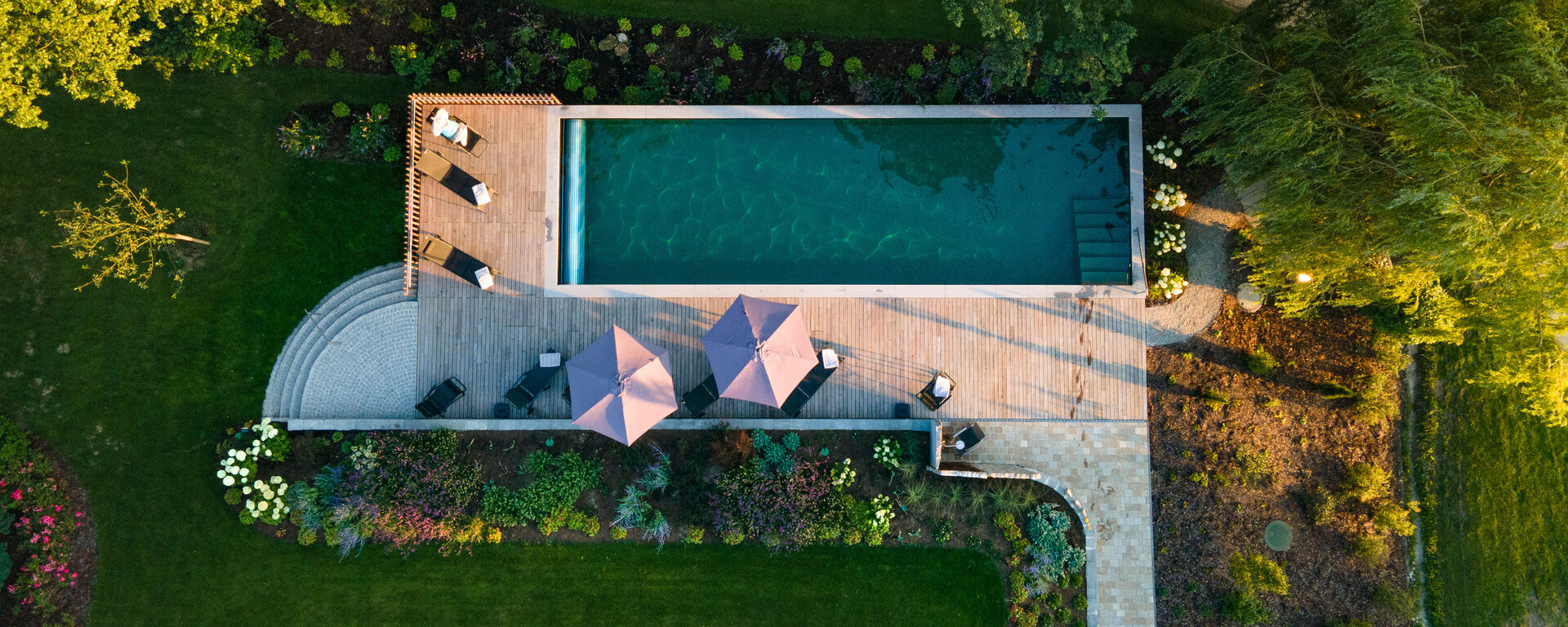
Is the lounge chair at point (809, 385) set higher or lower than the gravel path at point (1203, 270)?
lower

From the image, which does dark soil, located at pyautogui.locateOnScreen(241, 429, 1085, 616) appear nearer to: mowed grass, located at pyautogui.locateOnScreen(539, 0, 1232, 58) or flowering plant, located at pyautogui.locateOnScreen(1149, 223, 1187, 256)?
flowering plant, located at pyautogui.locateOnScreen(1149, 223, 1187, 256)

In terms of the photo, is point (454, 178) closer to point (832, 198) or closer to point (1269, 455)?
point (832, 198)

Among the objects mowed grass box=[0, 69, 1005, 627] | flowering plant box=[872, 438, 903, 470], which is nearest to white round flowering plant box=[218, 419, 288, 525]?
mowed grass box=[0, 69, 1005, 627]

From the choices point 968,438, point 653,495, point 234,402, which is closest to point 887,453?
point 968,438

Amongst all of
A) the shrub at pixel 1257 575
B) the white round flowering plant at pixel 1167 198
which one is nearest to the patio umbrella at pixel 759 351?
the white round flowering plant at pixel 1167 198

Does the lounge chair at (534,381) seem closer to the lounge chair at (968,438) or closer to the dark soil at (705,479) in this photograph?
the dark soil at (705,479)

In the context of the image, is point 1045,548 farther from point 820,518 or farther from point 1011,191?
point 1011,191
